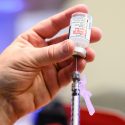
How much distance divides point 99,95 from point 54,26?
1043mm

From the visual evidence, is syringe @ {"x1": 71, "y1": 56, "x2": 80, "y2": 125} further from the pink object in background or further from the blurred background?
the blurred background

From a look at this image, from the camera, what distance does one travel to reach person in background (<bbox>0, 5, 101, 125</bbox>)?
38.8 inches

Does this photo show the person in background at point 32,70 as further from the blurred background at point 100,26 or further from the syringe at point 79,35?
the blurred background at point 100,26

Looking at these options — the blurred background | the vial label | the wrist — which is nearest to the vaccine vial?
the vial label

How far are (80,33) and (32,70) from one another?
197 mm

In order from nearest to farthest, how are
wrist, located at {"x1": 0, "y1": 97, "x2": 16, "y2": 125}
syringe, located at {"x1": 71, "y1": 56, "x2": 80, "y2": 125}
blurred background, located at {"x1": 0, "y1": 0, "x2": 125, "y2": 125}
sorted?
syringe, located at {"x1": 71, "y1": 56, "x2": 80, "y2": 125}
wrist, located at {"x1": 0, "y1": 97, "x2": 16, "y2": 125}
blurred background, located at {"x1": 0, "y1": 0, "x2": 125, "y2": 125}

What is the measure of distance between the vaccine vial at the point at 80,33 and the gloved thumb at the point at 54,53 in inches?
1.5

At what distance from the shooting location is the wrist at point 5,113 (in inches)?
41.5

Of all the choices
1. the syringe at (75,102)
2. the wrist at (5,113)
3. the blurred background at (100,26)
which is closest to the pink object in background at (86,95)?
the syringe at (75,102)

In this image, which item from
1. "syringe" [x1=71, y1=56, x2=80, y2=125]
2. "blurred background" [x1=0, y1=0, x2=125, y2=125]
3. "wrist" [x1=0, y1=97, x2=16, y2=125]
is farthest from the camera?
"blurred background" [x1=0, y1=0, x2=125, y2=125]

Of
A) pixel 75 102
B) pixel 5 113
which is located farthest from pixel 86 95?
pixel 5 113

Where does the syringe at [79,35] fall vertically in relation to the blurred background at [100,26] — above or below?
below

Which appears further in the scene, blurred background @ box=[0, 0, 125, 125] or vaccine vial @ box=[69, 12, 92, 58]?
blurred background @ box=[0, 0, 125, 125]

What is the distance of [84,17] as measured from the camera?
917 millimetres
